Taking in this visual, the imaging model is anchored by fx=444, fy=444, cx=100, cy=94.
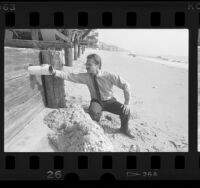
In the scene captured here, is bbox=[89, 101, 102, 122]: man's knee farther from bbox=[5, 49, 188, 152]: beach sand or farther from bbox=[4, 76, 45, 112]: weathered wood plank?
bbox=[4, 76, 45, 112]: weathered wood plank

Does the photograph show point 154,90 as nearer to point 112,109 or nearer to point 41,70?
point 112,109

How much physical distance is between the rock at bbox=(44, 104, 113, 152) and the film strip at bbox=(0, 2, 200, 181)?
0.34ft

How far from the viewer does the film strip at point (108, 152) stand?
5867 millimetres

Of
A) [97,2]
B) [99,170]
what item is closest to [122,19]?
[97,2]

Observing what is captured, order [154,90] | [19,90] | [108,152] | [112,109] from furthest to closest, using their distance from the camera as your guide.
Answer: [112,109] → [154,90] → [108,152] → [19,90]

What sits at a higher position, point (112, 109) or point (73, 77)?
point (73, 77)

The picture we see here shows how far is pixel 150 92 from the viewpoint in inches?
238

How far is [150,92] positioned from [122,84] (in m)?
0.40

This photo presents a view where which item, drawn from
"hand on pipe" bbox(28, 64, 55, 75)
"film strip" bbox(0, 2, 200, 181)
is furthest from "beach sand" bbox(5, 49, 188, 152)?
"hand on pipe" bbox(28, 64, 55, 75)

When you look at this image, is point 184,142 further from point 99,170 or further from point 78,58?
point 78,58

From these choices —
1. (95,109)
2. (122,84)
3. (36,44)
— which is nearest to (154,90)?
(122,84)

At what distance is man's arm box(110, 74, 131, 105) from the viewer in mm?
6008

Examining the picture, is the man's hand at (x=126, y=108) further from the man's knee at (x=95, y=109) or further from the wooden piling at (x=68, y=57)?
the wooden piling at (x=68, y=57)
